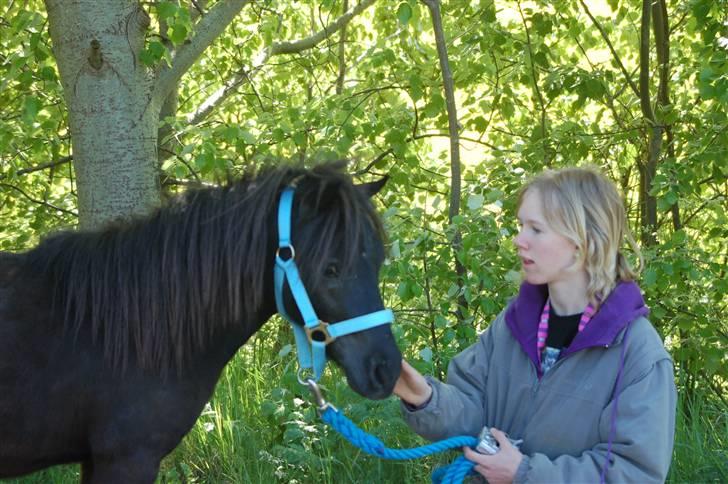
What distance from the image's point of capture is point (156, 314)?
2.47 meters

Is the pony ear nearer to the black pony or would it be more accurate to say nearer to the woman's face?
the black pony

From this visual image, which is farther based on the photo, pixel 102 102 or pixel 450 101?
pixel 450 101

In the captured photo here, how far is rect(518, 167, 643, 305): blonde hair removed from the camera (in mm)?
2275

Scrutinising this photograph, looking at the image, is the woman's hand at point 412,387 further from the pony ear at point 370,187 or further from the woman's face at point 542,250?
the pony ear at point 370,187

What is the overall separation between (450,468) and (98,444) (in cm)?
107

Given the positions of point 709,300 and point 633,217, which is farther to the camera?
point 633,217

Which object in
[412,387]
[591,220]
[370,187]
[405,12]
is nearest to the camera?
[591,220]

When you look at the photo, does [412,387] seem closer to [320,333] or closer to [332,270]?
[320,333]

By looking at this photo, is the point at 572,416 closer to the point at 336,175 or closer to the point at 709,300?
the point at 336,175

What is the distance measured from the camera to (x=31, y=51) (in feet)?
13.4

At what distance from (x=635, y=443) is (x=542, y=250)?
582 mm

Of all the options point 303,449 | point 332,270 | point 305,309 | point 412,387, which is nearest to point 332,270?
point 332,270

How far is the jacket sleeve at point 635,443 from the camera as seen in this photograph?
6.86 ft

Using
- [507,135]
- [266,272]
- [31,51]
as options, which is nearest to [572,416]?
[266,272]
